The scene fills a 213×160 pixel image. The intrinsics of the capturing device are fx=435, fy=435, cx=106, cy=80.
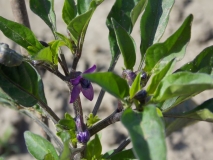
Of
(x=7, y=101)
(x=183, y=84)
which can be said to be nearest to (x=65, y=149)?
(x=183, y=84)

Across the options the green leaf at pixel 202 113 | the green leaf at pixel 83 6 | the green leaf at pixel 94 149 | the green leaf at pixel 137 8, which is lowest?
the green leaf at pixel 202 113

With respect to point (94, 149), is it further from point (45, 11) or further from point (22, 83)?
point (45, 11)

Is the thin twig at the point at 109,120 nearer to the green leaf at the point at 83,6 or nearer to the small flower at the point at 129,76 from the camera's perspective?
the small flower at the point at 129,76

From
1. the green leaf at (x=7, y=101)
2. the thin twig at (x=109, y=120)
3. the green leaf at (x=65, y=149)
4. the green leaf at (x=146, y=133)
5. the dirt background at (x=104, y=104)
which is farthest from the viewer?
the dirt background at (x=104, y=104)

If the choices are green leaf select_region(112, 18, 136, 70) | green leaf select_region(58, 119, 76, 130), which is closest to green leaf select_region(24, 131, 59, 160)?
green leaf select_region(58, 119, 76, 130)

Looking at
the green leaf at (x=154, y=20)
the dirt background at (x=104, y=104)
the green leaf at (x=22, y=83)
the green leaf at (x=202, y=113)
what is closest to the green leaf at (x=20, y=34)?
the green leaf at (x=22, y=83)

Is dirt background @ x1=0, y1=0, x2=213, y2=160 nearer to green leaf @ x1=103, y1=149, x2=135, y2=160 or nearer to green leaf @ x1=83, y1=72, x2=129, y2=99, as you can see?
green leaf @ x1=103, y1=149, x2=135, y2=160
